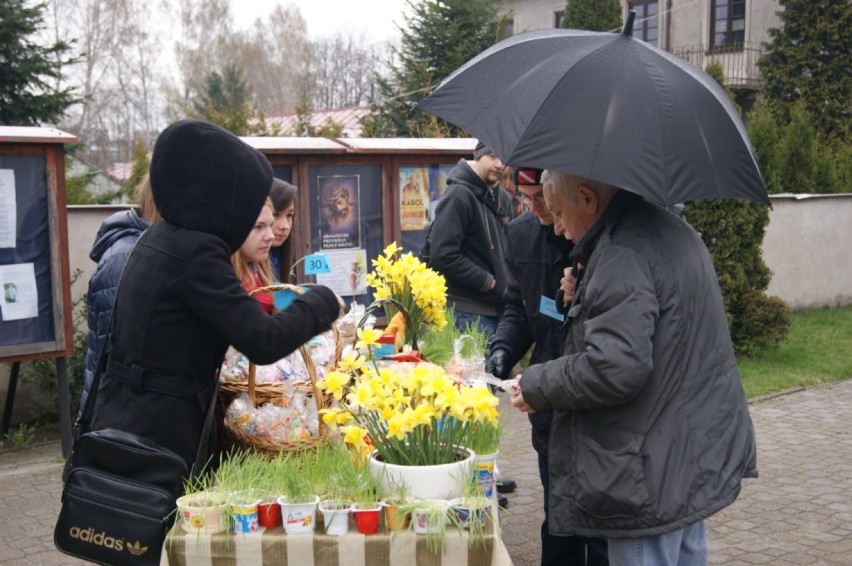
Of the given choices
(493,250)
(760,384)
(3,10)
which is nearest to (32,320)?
(493,250)

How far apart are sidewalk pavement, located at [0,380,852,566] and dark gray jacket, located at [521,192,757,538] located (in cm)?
112

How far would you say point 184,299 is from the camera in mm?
2531

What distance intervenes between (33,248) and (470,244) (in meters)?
2.93

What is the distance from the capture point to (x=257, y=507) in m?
2.39

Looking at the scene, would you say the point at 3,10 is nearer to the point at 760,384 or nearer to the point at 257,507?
the point at 760,384

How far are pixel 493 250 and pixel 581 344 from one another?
10.1ft

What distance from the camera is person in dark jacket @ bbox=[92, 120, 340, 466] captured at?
251cm

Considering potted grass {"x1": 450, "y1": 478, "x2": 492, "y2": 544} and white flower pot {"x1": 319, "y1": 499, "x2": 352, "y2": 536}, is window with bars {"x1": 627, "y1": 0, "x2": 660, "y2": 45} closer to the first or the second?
potted grass {"x1": 450, "y1": 478, "x2": 492, "y2": 544}

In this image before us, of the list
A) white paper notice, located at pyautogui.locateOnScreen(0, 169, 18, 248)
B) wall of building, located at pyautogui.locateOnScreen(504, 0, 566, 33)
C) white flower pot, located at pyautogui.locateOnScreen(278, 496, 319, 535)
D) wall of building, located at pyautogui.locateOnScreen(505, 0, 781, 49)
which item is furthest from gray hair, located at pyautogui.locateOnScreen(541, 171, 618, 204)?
wall of building, located at pyautogui.locateOnScreen(504, 0, 566, 33)

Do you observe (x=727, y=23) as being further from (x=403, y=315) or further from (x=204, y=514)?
(x=204, y=514)

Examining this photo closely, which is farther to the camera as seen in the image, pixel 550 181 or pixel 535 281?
pixel 535 281

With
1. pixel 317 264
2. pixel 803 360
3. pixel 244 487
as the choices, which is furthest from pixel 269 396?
pixel 803 360

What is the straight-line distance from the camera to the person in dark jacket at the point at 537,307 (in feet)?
11.8

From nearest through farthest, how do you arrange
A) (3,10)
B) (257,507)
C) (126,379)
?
(257,507) → (126,379) → (3,10)
